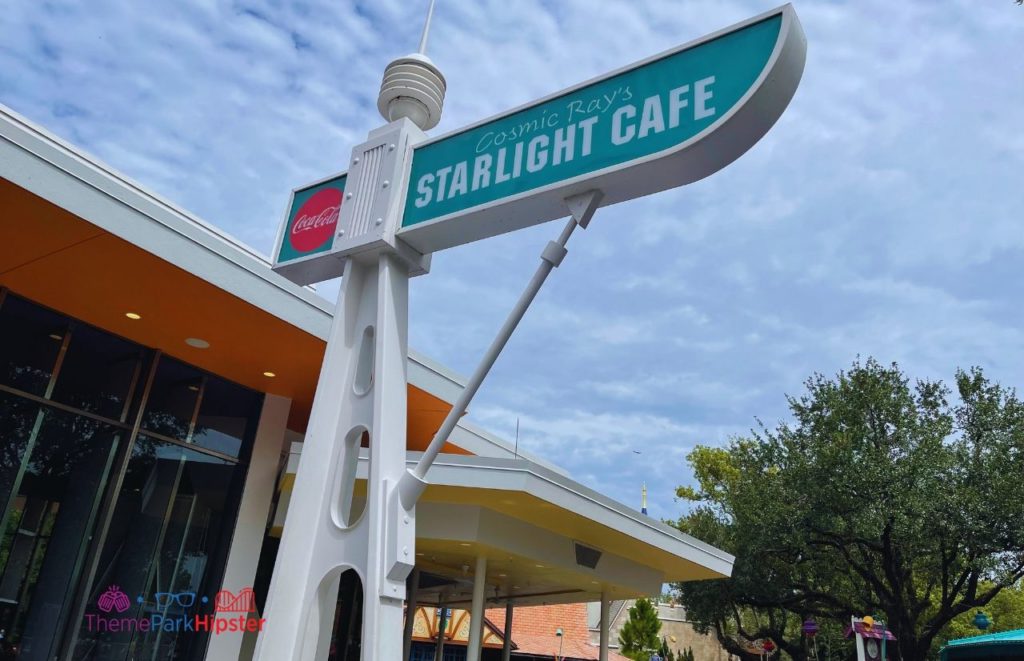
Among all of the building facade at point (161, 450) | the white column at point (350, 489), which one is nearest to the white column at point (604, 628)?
the building facade at point (161, 450)

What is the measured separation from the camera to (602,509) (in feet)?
30.1

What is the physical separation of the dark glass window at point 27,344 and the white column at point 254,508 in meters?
2.83

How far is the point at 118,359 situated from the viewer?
9.49 metres

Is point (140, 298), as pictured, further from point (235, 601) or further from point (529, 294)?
point (529, 294)

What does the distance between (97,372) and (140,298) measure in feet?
5.53

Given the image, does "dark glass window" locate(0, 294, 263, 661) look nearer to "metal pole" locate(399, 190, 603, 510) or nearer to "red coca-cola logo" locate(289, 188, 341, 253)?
"red coca-cola logo" locate(289, 188, 341, 253)

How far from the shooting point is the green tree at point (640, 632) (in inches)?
1097

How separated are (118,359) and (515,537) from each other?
541 centimetres

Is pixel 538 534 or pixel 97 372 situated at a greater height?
pixel 97 372

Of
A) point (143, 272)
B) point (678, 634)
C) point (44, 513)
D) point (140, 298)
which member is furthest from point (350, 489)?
point (678, 634)

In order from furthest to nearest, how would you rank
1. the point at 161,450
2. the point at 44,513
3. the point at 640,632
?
the point at 640,632 → the point at 161,450 → the point at 44,513

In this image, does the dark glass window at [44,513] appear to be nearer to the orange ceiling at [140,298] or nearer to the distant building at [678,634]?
the orange ceiling at [140,298]

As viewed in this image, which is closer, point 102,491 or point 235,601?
point 102,491

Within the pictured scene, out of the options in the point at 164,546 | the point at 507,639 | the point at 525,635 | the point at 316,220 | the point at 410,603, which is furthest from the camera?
the point at 525,635
